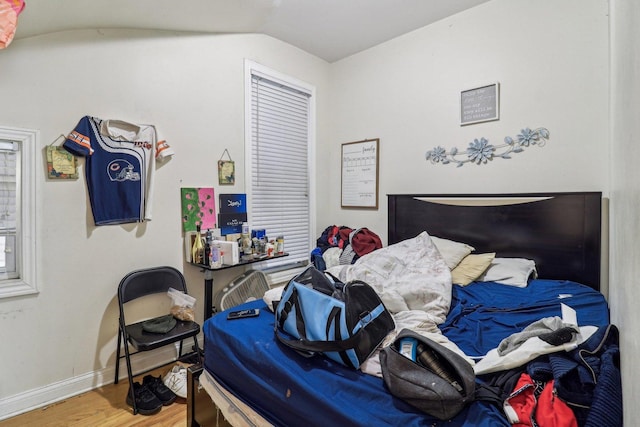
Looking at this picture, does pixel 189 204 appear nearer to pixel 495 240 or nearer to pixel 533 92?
pixel 495 240

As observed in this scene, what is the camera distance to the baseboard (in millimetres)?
1845

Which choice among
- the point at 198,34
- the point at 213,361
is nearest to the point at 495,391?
the point at 213,361

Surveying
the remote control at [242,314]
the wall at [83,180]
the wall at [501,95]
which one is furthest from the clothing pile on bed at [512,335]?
the wall at [83,180]

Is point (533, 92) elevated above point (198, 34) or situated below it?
below

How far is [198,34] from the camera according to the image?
8.45 feet

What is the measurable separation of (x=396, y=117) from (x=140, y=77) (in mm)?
2288

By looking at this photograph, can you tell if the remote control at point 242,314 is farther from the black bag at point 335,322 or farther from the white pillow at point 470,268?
the white pillow at point 470,268

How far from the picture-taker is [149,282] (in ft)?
7.58

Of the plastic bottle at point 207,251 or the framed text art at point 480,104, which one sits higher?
the framed text art at point 480,104

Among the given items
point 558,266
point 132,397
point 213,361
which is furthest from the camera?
point 558,266

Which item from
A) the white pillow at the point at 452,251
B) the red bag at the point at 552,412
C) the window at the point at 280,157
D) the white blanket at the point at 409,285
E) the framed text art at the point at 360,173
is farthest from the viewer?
the framed text art at the point at 360,173

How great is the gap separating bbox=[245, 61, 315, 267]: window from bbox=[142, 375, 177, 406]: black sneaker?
1347 mm

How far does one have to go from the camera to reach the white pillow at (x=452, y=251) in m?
2.33

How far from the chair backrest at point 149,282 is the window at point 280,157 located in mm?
850
